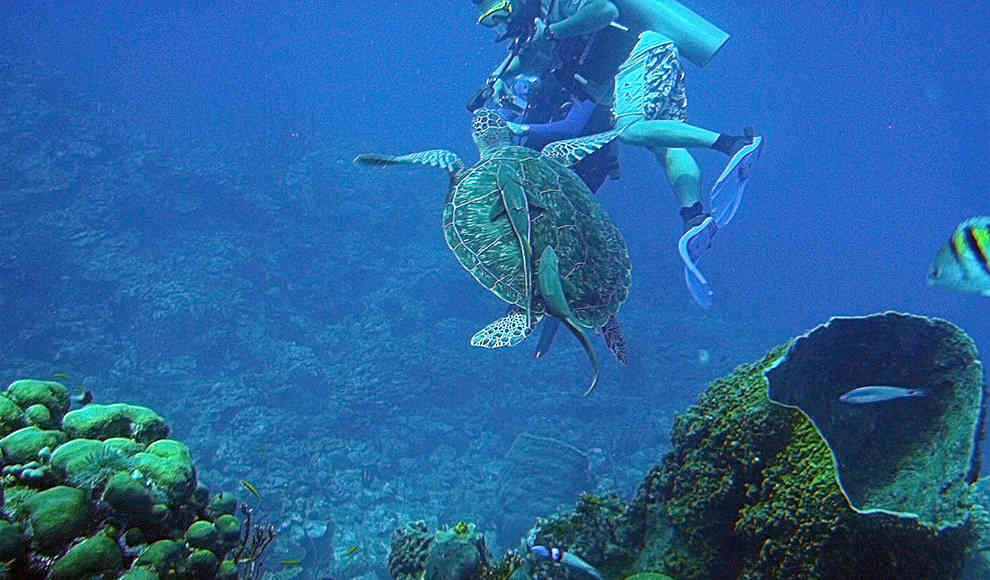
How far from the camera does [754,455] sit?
6.97ft

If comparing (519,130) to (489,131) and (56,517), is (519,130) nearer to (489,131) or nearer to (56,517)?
(489,131)

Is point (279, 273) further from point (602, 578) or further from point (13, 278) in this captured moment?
point (602, 578)

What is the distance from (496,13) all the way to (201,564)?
640 cm

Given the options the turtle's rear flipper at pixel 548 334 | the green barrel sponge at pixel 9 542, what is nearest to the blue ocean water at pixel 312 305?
the turtle's rear flipper at pixel 548 334

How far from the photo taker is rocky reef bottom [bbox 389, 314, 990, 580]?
170 centimetres

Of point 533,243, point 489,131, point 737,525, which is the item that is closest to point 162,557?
point 737,525

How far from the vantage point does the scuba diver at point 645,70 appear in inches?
213

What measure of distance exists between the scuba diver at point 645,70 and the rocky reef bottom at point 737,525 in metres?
2.94

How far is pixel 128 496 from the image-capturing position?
1.72 meters

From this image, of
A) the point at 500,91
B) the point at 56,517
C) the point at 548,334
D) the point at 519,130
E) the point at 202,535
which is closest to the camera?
the point at 56,517

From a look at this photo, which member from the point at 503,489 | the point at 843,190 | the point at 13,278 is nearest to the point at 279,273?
the point at 13,278

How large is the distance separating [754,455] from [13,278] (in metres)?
17.6

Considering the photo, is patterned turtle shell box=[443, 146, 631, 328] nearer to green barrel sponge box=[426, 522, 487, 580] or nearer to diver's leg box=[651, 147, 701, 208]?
green barrel sponge box=[426, 522, 487, 580]

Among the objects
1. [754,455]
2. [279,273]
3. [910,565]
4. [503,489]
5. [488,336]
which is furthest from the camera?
[279,273]
